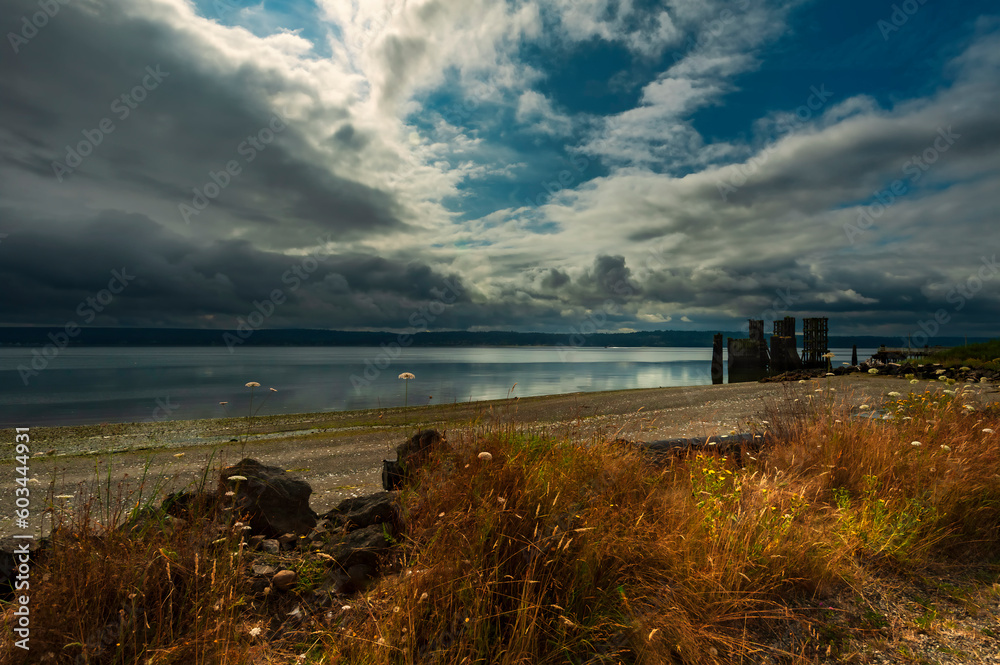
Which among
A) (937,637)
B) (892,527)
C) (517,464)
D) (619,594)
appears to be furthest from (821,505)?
(517,464)

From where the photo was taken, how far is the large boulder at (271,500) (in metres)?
4.69

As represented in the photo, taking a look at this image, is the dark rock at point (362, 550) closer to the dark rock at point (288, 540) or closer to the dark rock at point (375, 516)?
the dark rock at point (375, 516)

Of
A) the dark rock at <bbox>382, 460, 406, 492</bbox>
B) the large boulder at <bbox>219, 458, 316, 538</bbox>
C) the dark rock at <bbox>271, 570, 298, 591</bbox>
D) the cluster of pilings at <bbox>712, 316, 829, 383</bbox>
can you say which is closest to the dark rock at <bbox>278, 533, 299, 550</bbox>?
the large boulder at <bbox>219, 458, 316, 538</bbox>

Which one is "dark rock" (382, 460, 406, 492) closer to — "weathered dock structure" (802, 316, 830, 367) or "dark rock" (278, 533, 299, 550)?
"dark rock" (278, 533, 299, 550)

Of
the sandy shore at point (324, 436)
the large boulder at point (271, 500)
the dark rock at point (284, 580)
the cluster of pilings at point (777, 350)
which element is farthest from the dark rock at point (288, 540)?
the cluster of pilings at point (777, 350)

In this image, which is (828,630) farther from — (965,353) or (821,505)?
(965,353)

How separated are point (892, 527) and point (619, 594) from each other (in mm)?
3299

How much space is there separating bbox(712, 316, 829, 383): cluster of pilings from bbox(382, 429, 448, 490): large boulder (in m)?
44.1

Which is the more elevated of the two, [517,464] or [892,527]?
[517,464]

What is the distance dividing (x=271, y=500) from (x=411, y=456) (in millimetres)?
1570

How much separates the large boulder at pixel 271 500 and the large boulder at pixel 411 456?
3.73 feet

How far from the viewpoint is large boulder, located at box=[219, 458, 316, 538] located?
15.4 ft

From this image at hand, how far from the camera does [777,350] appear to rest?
4212 centimetres

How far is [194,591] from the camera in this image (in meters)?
3.06
